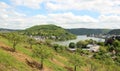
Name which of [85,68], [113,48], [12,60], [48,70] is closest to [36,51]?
[48,70]

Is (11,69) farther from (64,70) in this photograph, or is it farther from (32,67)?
(64,70)

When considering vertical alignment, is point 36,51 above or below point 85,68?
above

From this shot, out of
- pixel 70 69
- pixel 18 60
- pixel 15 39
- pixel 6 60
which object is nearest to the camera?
pixel 6 60

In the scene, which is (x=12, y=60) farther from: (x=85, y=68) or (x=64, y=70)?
(x=85, y=68)

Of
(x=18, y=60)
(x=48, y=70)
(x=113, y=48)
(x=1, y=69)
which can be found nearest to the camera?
(x=1, y=69)

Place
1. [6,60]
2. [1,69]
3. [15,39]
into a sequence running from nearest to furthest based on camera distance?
1. [1,69]
2. [6,60]
3. [15,39]

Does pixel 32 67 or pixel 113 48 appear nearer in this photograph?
pixel 32 67

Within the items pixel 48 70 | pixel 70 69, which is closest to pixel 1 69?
pixel 48 70

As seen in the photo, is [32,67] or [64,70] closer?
[32,67]

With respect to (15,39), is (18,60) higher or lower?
lower
